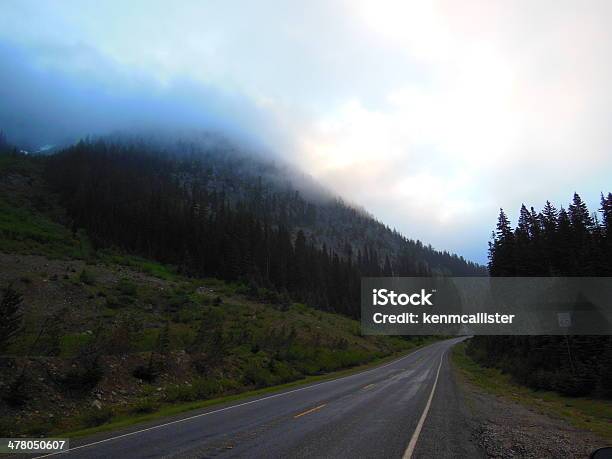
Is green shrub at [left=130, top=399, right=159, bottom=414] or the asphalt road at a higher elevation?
the asphalt road

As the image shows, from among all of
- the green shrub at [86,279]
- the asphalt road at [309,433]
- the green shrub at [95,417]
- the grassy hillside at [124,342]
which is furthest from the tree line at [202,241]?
the asphalt road at [309,433]

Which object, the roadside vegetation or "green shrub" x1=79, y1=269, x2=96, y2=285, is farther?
"green shrub" x1=79, y1=269, x2=96, y2=285

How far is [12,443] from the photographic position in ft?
34.9

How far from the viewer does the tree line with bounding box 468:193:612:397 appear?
89.3ft

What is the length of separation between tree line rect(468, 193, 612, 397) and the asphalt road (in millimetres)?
15647

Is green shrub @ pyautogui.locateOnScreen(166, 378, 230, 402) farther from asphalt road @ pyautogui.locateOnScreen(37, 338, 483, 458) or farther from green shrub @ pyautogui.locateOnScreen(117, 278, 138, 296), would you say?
green shrub @ pyautogui.locateOnScreen(117, 278, 138, 296)

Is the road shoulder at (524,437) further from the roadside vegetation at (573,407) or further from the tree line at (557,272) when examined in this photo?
the tree line at (557,272)

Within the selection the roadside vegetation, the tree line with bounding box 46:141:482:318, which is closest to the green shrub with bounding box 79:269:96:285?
the tree line with bounding box 46:141:482:318

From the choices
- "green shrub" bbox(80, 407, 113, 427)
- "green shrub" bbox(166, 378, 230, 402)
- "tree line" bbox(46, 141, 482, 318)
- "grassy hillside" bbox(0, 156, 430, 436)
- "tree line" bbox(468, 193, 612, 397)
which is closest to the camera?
"green shrub" bbox(80, 407, 113, 427)

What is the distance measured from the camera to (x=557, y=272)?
41406 millimetres

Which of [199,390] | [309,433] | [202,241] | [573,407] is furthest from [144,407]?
[202,241]

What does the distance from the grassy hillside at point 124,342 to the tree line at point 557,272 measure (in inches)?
635

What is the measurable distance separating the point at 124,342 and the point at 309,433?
13440 mm

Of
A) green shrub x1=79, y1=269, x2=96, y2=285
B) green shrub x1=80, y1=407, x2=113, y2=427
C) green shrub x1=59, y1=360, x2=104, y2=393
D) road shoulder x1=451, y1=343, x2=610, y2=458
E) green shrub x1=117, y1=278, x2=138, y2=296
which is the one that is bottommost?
green shrub x1=80, y1=407, x2=113, y2=427
